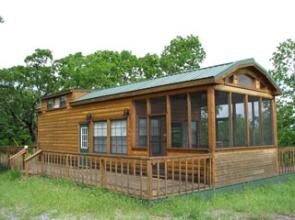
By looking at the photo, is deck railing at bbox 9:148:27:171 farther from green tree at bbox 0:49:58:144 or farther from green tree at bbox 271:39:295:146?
green tree at bbox 271:39:295:146

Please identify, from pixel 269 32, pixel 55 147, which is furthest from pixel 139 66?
pixel 55 147

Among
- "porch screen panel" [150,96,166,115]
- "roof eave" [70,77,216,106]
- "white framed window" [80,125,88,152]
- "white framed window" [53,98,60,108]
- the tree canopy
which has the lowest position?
"white framed window" [80,125,88,152]

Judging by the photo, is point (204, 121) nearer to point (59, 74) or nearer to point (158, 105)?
point (158, 105)

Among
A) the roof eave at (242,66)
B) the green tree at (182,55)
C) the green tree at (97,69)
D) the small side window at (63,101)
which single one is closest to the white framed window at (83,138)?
the small side window at (63,101)

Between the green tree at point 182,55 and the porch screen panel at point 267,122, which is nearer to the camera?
the porch screen panel at point 267,122

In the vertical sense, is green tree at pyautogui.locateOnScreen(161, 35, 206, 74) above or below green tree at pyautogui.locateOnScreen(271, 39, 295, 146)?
above

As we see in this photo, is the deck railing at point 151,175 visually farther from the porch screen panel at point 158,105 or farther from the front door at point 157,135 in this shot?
the porch screen panel at point 158,105

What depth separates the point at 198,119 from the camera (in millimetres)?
9445

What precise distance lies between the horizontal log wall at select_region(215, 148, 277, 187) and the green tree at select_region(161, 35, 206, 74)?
20.3 metres

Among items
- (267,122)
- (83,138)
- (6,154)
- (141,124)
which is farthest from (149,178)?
(6,154)

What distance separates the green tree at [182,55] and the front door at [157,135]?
786 inches

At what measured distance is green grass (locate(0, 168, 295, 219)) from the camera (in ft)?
21.7

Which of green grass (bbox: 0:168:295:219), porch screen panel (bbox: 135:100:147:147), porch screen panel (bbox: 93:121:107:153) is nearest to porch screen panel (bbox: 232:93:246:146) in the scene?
green grass (bbox: 0:168:295:219)

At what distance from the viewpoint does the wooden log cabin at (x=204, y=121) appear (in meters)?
8.92
